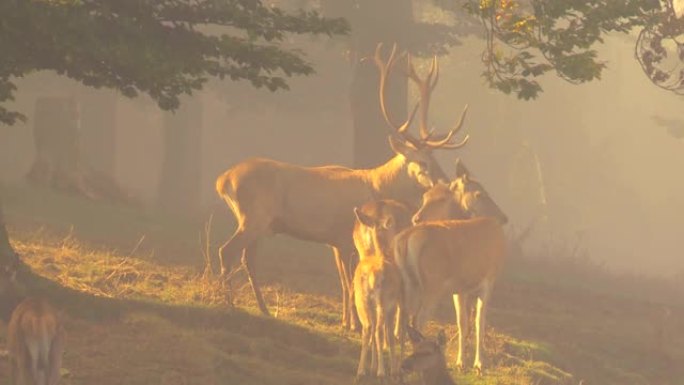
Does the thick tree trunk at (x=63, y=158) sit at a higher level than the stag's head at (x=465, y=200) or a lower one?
lower

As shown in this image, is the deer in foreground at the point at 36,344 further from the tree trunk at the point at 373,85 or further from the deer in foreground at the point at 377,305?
the tree trunk at the point at 373,85

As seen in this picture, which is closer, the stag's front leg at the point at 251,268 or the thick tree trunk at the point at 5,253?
the thick tree trunk at the point at 5,253

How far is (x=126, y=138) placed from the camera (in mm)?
48000

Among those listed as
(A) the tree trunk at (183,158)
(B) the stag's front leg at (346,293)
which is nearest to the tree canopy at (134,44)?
(B) the stag's front leg at (346,293)

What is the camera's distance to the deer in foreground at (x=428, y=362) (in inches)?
407

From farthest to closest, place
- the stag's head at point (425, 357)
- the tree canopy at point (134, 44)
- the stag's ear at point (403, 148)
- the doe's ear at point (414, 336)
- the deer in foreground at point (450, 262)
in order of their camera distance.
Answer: the stag's ear at point (403, 148)
the deer in foreground at point (450, 262)
the doe's ear at point (414, 336)
the stag's head at point (425, 357)
the tree canopy at point (134, 44)

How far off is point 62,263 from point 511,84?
637 centimetres

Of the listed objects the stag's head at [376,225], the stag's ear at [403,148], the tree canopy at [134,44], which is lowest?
the stag's head at [376,225]

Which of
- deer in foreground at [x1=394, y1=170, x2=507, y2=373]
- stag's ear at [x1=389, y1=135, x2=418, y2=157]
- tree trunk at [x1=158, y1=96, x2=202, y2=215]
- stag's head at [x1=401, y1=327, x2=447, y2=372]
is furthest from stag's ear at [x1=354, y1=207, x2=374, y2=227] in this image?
tree trunk at [x1=158, y1=96, x2=202, y2=215]

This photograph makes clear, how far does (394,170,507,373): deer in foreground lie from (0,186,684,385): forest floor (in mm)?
735

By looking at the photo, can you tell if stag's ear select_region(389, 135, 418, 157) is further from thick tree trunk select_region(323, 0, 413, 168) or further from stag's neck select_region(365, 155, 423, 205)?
thick tree trunk select_region(323, 0, 413, 168)

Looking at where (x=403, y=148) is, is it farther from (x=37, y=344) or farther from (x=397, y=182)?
(x=37, y=344)

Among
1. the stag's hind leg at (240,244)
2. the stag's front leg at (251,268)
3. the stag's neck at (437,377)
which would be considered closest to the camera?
the stag's neck at (437,377)

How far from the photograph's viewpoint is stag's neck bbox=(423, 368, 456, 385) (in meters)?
10.5
